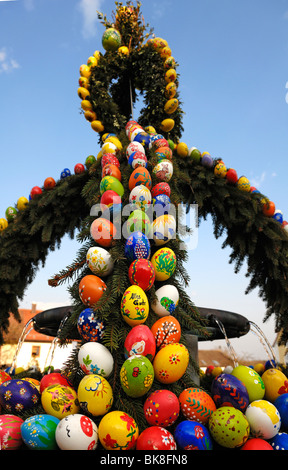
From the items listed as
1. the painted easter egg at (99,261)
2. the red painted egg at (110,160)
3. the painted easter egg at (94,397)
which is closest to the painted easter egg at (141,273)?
the painted easter egg at (99,261)

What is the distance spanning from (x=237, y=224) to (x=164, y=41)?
2056mm

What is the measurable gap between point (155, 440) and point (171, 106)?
2.77 meters

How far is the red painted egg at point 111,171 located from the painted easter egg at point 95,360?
109cm

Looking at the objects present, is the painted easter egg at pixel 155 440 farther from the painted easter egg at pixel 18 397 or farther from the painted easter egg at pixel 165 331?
the painted easter egg at pixel 18 397

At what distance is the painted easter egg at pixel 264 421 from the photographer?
1199 millimetres

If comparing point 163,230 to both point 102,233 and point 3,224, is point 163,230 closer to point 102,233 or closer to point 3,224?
point 102,233

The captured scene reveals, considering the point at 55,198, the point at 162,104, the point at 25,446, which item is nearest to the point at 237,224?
the point at 162,104

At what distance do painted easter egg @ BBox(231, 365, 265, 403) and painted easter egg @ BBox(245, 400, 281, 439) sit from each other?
4.8 inches

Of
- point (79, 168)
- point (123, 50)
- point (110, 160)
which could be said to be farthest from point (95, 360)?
point (123, 50)

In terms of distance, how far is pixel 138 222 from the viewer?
5.45 feet

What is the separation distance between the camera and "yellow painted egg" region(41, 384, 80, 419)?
3.93 feet

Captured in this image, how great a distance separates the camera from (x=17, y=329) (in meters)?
11.5

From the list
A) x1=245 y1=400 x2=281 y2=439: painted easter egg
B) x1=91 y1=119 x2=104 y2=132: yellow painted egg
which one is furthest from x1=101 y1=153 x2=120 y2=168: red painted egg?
x1=245 y1=400 x2=281 y2=439: painted easter egg

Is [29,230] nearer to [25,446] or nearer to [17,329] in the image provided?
[25,446]
